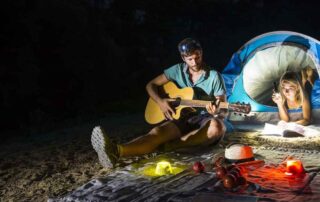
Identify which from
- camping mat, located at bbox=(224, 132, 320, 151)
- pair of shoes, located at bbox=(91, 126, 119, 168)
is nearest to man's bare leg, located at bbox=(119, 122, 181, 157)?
pair of shoes, located at bbox=(91, 126, 119, 168)

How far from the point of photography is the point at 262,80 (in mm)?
4996

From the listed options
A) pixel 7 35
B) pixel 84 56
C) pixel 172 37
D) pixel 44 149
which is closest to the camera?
pixel 44 149

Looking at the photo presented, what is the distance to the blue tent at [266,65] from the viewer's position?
4.59 m

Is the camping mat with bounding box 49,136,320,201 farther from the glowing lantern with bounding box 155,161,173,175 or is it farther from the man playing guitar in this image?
the man playing guitar

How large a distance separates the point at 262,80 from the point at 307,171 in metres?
2.38

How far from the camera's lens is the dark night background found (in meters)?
6.48

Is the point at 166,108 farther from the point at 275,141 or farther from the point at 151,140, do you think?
the point at 275,141

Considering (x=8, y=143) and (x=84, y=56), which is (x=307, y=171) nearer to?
(x=8, y=143)

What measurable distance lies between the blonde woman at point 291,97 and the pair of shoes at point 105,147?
2.43m

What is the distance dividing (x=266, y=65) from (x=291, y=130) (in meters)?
0.98

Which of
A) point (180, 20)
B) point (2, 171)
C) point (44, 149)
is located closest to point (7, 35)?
point (44, 149)

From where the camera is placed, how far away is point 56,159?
13.1 ft

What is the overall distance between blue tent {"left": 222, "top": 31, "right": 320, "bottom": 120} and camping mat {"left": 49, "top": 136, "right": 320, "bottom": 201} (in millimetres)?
1705

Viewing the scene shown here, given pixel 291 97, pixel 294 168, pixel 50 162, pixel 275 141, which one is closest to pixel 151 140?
pixel 50 162
